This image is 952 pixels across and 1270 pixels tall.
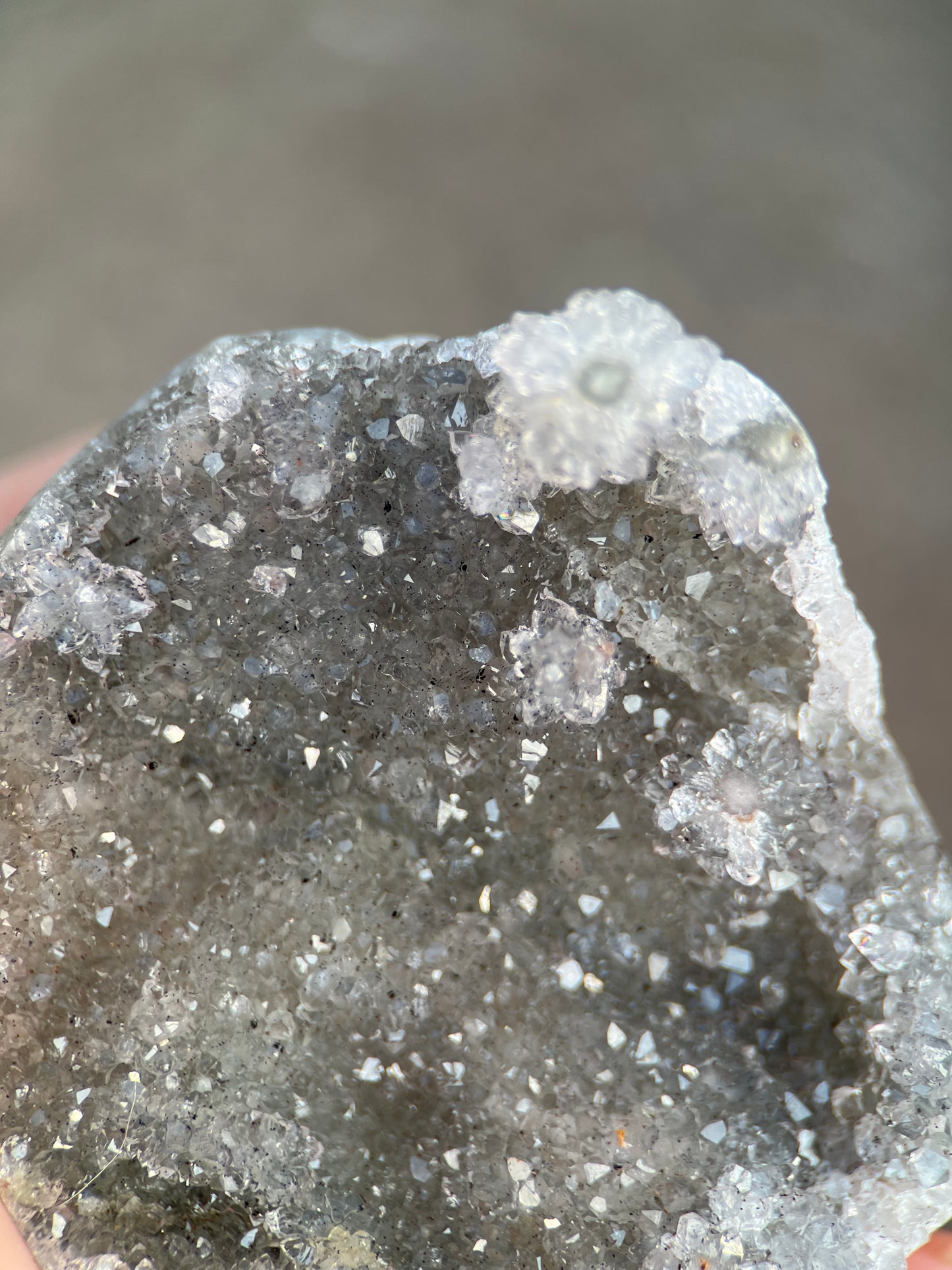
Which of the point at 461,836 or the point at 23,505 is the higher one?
the point at 23,505

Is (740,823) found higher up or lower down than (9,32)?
lower down

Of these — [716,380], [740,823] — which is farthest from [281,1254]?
[716,380]

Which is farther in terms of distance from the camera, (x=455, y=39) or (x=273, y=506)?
(x=455, y=39)

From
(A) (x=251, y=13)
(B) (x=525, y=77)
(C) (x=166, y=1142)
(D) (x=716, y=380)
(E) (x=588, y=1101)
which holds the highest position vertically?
(A) (x=251, y=13)

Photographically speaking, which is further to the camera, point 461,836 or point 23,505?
point 23,505

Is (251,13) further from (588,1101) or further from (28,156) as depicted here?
(588,1101)
